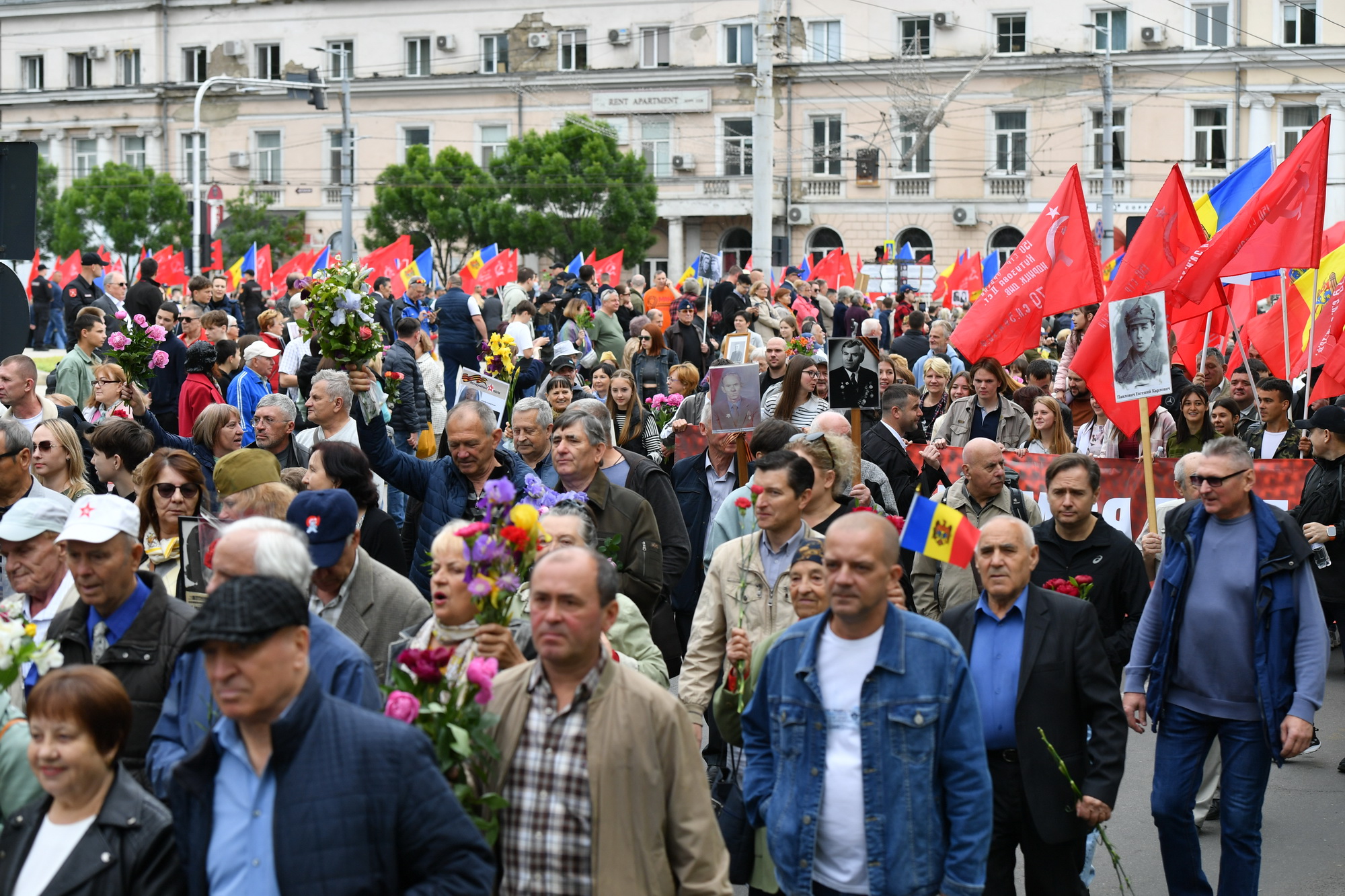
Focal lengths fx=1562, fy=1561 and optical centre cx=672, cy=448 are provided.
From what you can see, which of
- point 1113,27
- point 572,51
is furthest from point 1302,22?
point 572,51

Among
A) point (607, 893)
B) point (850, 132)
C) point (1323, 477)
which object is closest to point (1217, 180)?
point (850, 132)

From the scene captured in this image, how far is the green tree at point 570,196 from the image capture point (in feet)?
165

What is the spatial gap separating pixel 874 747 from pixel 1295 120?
50.4 metres

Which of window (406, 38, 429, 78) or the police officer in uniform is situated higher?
window (406, 38, 429, 78)

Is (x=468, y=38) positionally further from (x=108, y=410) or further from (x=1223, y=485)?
(x=1223, y=485)

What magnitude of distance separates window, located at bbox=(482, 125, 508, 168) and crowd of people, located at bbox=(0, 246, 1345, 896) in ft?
164

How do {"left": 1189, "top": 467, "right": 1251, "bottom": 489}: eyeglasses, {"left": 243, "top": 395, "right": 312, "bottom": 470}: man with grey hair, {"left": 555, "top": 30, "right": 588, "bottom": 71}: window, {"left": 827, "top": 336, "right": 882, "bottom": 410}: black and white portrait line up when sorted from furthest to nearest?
{"left": 555, "top": 30, "right": 588, "bottom": 71}: window
{"left": 827, "top": 336, "right": 882, "bottom": 410}: black and white portrait
{"left": 243, "top": 395, "right": 312, "bottom": 470}: man with grey hair
{"left": 1189, "top": 467, "right": 1251, "bottom": 489}: eyeglasses

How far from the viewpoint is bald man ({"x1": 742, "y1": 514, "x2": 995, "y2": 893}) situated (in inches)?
165

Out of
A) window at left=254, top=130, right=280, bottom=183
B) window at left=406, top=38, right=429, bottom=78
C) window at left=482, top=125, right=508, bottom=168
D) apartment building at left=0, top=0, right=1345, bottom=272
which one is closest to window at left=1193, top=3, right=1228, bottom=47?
apartment building at left=0, top=0, right=1345, bottom=272

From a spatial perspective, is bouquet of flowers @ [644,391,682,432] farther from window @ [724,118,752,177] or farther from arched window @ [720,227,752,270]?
arched window @ [720,227,752,270]

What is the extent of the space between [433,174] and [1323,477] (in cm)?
4453

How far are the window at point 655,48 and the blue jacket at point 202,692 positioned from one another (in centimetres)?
5303

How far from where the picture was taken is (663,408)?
476 inches

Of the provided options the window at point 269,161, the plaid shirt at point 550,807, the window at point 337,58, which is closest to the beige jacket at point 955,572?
the plaid shirt at point 550,807
